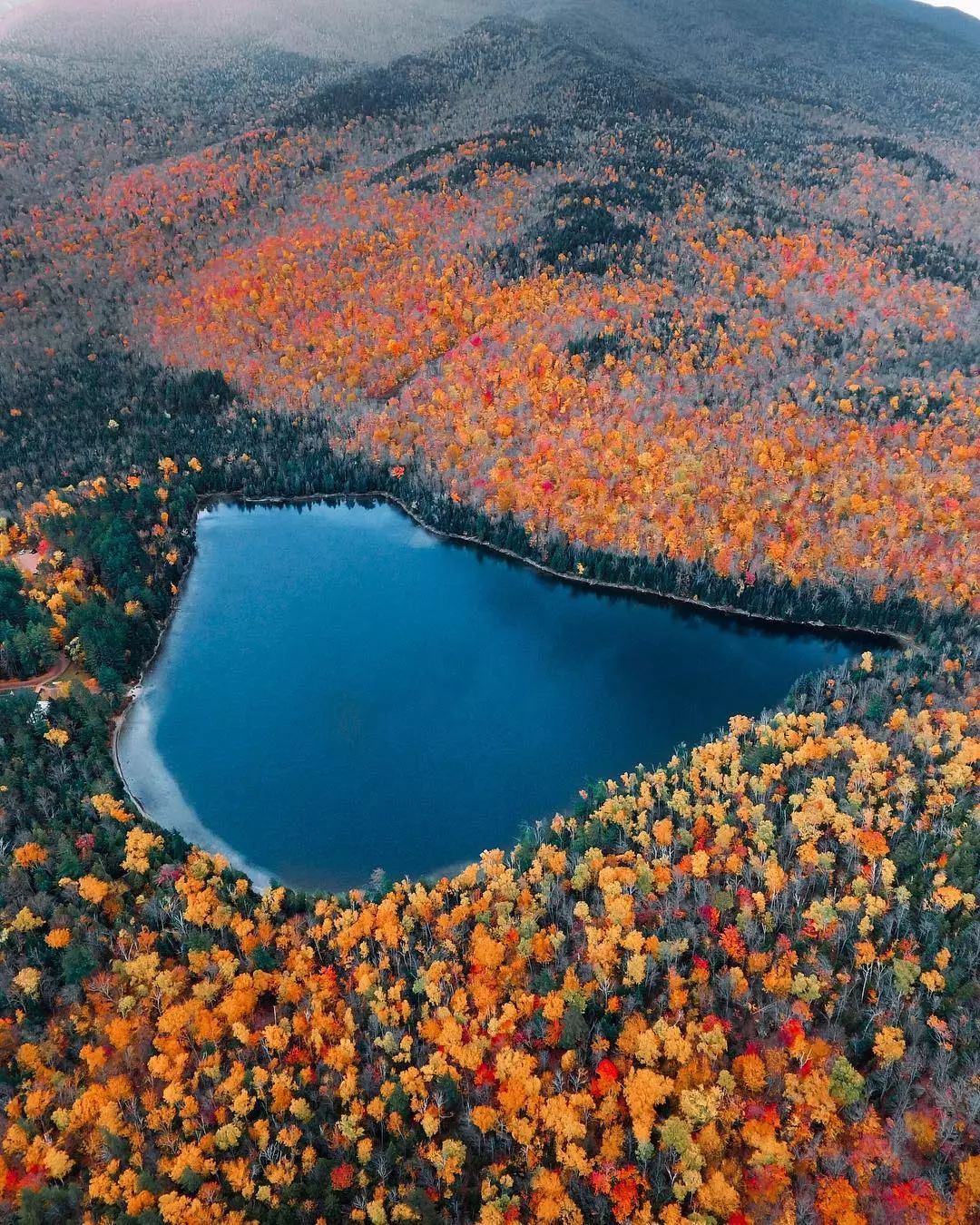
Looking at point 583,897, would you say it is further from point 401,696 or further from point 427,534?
point 427,534

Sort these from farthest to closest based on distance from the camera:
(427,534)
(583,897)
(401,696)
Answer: (427,534) < (401,696) < (583,897)

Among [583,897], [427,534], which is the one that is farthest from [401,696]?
[427,534]

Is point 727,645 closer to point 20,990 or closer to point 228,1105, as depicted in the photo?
point 228,1105

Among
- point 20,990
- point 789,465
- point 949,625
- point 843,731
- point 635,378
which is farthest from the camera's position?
point 635,378

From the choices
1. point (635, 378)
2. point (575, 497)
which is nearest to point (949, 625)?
point (575, 497)

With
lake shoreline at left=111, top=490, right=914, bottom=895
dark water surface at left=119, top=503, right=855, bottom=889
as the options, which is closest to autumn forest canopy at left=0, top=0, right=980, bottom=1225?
lake shoreline at left=111, top=490, right=914, bottom=895

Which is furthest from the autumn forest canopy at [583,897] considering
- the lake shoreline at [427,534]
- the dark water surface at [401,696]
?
the dark water surface at [401,696]

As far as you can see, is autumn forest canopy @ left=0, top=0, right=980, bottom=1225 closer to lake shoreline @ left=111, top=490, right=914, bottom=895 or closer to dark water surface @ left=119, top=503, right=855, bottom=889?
lake shoreline @ left=111, top=490, right=914, bottom=895

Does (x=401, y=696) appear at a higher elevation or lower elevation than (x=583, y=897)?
lower
